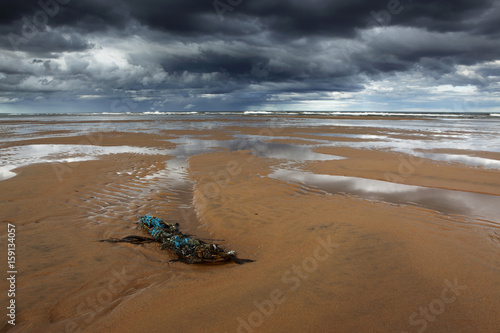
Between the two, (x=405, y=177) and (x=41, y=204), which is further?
(x=405, y=177)

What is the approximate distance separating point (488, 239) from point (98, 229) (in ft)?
27.6

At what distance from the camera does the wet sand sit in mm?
3395

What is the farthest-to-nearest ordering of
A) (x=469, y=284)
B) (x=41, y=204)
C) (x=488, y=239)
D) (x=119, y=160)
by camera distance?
(x=119, y=160), (x=41, y=204), (x=488, y=239), (x=469, y=284)

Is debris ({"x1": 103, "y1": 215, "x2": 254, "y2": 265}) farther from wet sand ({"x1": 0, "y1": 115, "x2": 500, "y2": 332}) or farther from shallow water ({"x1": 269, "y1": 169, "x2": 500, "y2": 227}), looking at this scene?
shallow water ({"x1": 269, "y1": 169, "x2": 500, "y2": 227})

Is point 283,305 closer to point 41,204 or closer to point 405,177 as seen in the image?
point 41,204

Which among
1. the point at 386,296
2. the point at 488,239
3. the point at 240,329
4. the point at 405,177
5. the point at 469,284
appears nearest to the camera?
the point at 240,329

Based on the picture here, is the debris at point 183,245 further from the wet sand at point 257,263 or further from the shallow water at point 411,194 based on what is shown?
the shallow water at point 411,194

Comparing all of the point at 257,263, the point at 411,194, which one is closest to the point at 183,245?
the point at 257,263

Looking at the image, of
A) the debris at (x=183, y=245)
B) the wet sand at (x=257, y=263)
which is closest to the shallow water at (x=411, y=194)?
the wet sand at (x=257, y=263)

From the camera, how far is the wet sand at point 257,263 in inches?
134

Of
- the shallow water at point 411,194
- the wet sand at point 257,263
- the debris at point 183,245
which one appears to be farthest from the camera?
the shallow water at point 411,194

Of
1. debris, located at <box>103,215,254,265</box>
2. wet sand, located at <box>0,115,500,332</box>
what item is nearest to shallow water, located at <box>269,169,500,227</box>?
wet sand, located at <box>0,115,500,332</box>

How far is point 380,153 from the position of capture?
53.3ft

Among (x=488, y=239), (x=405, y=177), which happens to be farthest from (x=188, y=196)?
(x=405, y=177)
